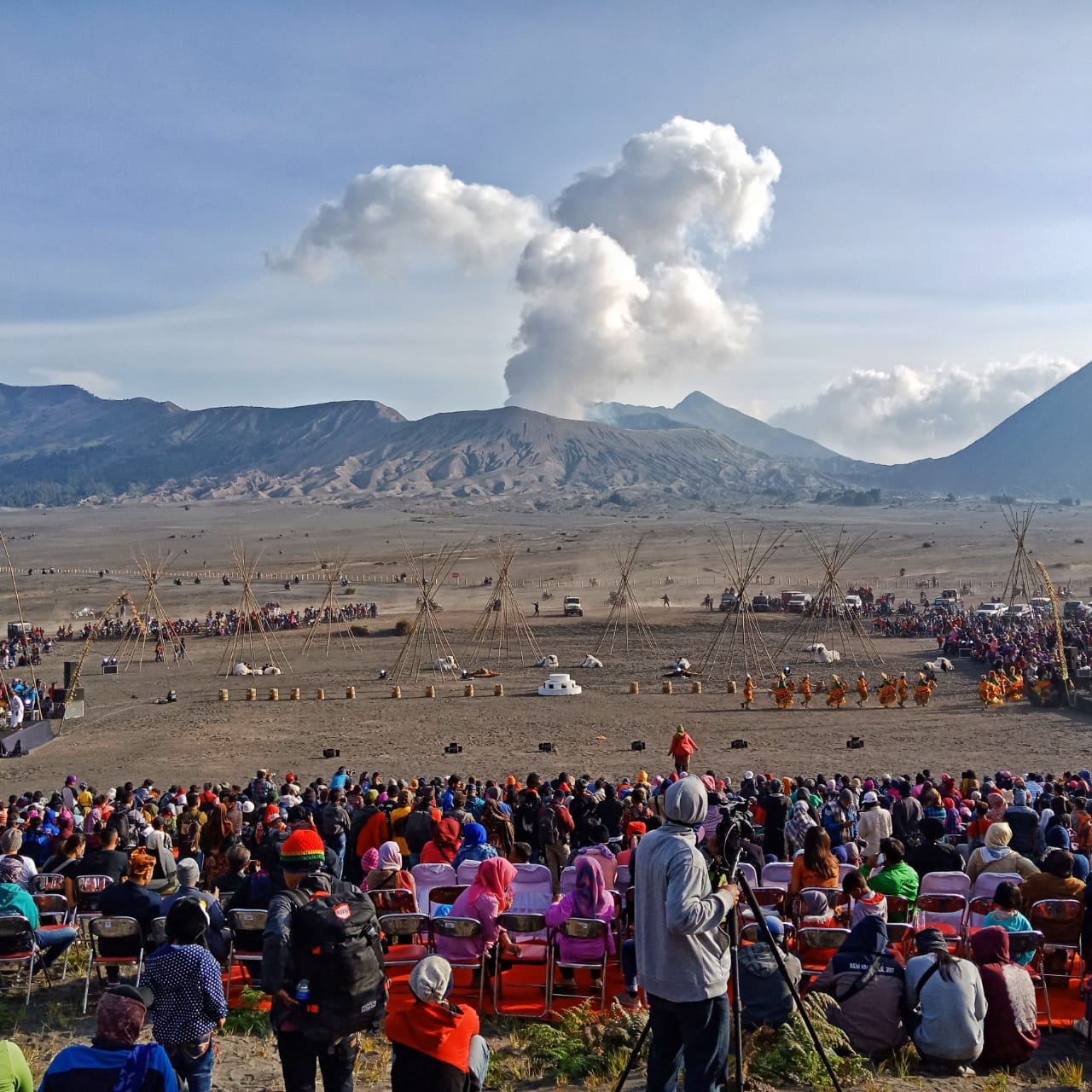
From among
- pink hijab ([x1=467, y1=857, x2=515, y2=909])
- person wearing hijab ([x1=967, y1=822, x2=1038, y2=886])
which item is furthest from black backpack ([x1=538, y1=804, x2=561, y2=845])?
person wearing hijab ([x1=967, y1=822, x2=1038, y2=886])

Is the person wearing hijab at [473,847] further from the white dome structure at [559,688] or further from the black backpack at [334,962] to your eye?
the white dome structure at [559,688]

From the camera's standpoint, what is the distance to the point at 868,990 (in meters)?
6.56

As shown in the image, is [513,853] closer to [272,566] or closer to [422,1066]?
[422,1066]

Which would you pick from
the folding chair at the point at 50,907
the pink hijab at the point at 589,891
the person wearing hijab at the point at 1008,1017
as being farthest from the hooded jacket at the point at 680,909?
the folding chair at the point at 50,907

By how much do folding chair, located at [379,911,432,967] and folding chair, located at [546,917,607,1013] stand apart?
0.95 m

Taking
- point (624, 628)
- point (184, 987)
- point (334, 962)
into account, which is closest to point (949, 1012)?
point (334, 962)

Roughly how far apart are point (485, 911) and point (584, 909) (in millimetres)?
755

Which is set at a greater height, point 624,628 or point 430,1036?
point 430,1036

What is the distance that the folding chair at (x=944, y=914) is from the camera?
843 cm

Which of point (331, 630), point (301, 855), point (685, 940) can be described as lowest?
point (331, 630)

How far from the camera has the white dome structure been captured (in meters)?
31.4

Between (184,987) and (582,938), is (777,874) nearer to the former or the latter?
(582,938)

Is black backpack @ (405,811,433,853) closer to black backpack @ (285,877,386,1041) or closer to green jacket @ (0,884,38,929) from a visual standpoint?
green jacket @ (0,884,38,929)

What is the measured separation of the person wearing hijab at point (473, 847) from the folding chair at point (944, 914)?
3707 millimetres
